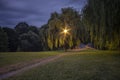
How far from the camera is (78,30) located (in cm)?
2636

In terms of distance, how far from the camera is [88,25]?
46.9 feet

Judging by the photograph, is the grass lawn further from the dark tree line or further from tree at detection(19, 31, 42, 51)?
tree at detection(19, 31, 42, 51)

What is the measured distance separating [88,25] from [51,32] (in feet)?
42.5

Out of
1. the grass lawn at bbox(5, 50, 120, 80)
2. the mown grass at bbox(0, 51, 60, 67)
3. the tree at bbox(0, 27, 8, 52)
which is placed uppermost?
the tree at bbox(0, 27, 8, 52)

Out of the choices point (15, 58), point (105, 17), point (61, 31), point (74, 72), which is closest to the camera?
point (74, 72)

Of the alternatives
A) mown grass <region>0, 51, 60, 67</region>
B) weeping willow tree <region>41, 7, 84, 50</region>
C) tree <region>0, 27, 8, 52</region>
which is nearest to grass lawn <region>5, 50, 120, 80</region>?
mown grass <region>0, 51, 60, 67</region>

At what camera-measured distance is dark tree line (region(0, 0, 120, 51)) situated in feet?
37.4

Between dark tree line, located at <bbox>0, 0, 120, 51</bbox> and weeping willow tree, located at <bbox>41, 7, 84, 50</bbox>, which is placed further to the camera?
weeping willow tree, located at <bbox>41, 7, 84, 50</bbox>

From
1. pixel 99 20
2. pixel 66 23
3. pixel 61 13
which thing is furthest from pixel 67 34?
pixel 99 20

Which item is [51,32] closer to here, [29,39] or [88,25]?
[88,25]

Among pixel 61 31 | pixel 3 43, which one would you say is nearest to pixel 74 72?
pixel 61 31

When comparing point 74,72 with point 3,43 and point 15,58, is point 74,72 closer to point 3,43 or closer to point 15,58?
point 15,58

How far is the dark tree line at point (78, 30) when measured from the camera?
1141cm

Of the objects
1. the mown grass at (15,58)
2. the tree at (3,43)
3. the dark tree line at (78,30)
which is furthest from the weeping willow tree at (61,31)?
the tree at (3,43)
